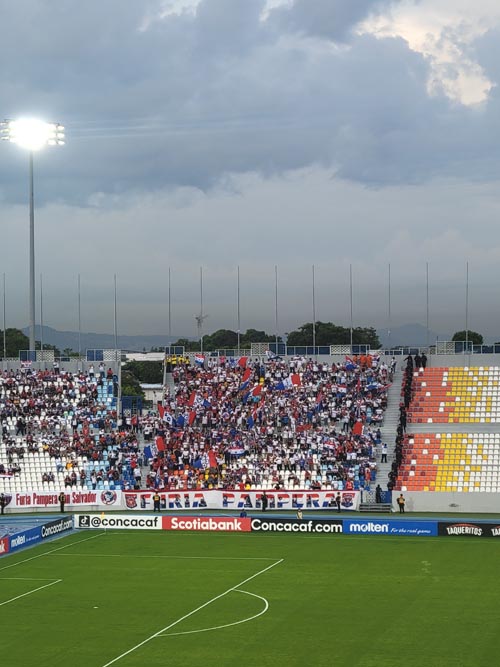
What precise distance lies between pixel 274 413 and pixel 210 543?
72.6 feet

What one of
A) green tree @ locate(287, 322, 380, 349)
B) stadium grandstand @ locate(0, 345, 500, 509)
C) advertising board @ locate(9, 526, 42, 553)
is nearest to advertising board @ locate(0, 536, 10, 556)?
advertising board @ locate(9, 526, 42, 553)

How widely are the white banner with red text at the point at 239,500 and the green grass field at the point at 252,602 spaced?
9.41 metres

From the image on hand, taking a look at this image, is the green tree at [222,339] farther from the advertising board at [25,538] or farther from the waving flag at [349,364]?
the advertising board at [25,538]

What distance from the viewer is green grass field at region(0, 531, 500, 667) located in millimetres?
27422

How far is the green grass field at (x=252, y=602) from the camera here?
2742 centimetres

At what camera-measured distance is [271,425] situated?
224 ft

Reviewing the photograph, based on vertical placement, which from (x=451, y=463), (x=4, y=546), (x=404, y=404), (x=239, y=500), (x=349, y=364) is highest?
(x=349, y=364)

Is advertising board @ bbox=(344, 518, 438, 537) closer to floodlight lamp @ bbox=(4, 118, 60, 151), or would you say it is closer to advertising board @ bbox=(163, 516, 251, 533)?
advertising board @ bbox=(163, 516, 251, 533)

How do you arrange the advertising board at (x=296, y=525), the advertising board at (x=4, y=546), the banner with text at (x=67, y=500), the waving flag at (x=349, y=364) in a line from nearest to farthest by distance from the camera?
the advertising board at (x=4, y=546), the advertising board at (x=296, y=525), the banner with text at (x=67, y=500), the waving flag at (x=349, y=364)

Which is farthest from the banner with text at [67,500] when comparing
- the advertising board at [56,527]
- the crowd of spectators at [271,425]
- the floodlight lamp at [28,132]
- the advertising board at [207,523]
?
the floodlight lamp at [28,132]

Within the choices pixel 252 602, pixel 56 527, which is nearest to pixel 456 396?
pixel 56 527

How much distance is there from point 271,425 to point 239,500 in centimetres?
952

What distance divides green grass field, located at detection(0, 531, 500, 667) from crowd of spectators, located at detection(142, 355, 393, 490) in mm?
14218

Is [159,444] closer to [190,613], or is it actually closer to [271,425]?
[271,425]
